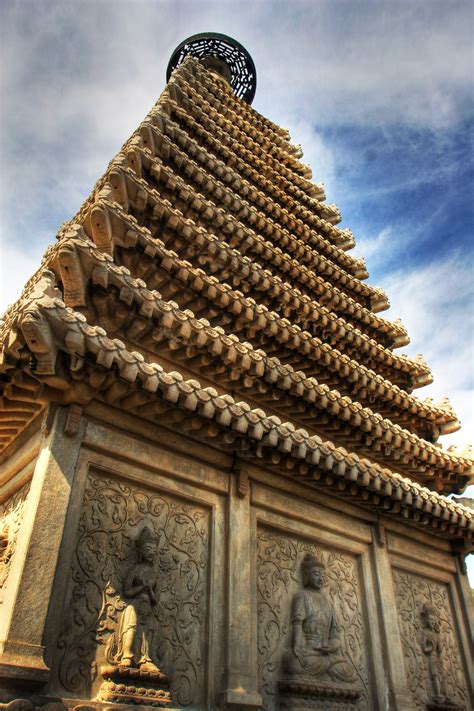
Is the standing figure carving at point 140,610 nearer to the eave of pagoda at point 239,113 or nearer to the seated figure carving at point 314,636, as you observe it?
the seated figure carving at point 314,636

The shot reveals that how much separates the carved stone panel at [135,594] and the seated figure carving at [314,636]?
1371mm

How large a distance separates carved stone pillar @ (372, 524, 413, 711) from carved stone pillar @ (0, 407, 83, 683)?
5050mm

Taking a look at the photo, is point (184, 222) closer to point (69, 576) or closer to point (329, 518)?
point (329, 518)

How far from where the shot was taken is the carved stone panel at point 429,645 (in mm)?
8462

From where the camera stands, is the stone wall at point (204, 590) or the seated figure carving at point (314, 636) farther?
the seated figure carving at point (314, 636)

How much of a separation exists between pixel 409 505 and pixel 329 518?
1.30m

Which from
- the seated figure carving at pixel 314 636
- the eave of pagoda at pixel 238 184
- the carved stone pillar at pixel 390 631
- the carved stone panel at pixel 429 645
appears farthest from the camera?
the eave of pagoda at pixel 238 184

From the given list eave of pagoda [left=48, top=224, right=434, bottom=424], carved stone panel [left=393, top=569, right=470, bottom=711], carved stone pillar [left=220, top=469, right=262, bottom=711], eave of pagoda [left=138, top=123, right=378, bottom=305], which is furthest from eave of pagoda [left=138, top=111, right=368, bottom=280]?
carved stone panel [left=393, top=569, right=470, bottom=711]

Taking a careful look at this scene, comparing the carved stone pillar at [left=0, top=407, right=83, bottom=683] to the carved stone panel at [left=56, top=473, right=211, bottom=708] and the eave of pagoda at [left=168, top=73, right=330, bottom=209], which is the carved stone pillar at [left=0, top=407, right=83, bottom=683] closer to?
the carved stone panel at [left=56, top=473, right=211, bottom=708]

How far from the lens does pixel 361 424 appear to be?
9.44 metres

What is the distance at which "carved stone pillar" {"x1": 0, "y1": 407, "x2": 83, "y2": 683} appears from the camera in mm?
4730

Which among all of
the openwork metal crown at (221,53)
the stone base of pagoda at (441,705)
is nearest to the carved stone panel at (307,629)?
the stone base of pagoda at (441,705)

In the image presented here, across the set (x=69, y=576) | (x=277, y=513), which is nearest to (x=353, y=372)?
(x=277, y=513)

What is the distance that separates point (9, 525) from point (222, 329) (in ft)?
12.4
